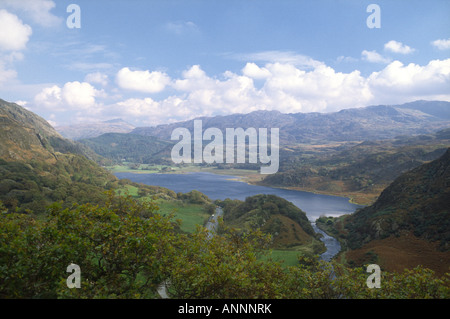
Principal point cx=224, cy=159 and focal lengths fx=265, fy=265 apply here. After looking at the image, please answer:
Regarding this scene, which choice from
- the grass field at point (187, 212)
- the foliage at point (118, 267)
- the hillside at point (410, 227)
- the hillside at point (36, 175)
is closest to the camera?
the foliage at point (118, 267)

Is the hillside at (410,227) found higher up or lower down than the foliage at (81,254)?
lower down

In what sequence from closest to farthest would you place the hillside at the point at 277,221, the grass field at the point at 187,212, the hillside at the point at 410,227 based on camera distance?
the hillside at the point at 410,227 → the hillside at the point at 277,221 → the grass field at the point at 187,212

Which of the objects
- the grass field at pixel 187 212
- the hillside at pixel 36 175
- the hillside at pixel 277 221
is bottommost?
the grass field at pixel 187 212

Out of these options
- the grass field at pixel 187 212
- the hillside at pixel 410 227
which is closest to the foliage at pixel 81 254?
the hillside at pixel 410 227

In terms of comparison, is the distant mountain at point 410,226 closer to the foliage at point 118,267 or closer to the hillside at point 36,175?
the foliage at point 118,267

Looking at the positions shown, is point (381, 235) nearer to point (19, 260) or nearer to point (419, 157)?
point (19, 260)

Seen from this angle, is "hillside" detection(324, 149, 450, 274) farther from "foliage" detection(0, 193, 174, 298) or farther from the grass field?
the grass field

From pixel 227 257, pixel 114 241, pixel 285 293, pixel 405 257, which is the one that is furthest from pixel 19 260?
pixel 405 257

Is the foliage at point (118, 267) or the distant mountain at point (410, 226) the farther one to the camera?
the distant mountain at point (410, 226)
